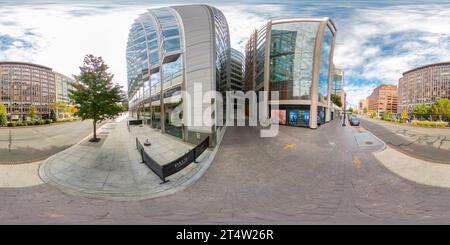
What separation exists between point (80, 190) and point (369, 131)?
399 cm

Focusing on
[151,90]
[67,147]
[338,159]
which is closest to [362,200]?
[338,159]

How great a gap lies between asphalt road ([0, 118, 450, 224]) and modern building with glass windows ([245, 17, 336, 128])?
0.47 meters

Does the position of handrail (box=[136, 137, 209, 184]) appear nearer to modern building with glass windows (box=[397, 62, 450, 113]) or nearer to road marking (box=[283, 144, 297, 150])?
road marking (box=[283, 144, 297, 150])

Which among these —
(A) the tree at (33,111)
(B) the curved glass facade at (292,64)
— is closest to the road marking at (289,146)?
(B) the curved glass facade at (292,64)

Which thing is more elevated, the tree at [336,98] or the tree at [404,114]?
the tree at [336,98]

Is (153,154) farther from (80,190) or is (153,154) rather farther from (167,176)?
(80,190)

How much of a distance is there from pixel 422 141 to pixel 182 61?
3315 mm

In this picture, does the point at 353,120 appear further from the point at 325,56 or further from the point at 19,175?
the point at 19,175

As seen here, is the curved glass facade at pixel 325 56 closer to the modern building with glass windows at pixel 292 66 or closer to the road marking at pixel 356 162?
the modern building with glass windows at pixel 292 66

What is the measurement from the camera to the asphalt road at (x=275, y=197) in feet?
4.68

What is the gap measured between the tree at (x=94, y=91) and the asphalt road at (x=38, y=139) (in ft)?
0.63

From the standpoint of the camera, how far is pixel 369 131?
7.91 feet

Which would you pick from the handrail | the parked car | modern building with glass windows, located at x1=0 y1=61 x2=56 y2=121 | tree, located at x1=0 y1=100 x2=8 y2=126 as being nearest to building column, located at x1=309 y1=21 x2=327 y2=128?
the parked car

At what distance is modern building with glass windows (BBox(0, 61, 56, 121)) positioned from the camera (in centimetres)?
Result: 164
